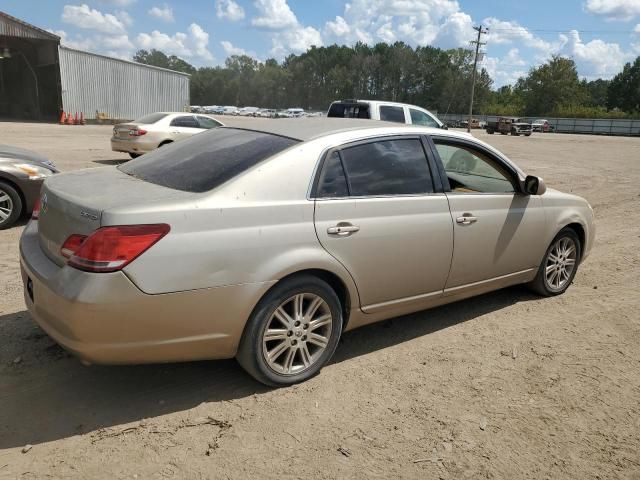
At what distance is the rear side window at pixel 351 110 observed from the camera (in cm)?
1350

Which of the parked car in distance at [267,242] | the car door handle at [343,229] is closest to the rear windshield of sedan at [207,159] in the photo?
the parked car in distance at [267,242]

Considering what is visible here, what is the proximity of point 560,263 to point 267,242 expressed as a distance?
3400 millimetres

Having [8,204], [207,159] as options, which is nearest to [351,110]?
[8,204]

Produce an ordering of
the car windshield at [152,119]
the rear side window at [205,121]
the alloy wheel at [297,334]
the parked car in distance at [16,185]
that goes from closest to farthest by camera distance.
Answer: the alloy wheel at [297,334], the parked car in distance at [16,185], the car windshield at [152,119], the rear side window at [205,121]

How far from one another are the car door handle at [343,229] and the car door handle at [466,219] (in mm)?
1002

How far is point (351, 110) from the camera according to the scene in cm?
1393

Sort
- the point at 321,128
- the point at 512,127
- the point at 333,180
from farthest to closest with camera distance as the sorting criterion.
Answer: the point at 512,127 → the point at 321,128 → the point at 333,180

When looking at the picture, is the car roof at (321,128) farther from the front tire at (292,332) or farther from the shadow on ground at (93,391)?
the shadow on ground at (93,391)

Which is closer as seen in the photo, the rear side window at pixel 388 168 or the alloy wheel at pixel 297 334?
the alloy wheel at pixel 297 334

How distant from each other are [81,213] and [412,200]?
7.04 feet

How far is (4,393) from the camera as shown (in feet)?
10.2

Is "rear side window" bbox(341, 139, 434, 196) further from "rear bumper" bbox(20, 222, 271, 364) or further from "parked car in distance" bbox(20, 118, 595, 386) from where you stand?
"rear bumper" bbox(20, 222, 271, 364)

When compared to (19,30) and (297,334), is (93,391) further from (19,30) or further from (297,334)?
(19,30)

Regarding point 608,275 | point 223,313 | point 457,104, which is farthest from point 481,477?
point 457,104
